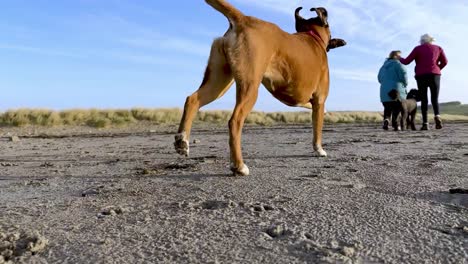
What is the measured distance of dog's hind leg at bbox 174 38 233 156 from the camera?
4148 millimetres

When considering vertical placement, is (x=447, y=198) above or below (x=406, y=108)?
below

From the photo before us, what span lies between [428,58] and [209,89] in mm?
8354

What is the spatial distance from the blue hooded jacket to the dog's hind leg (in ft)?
28.0

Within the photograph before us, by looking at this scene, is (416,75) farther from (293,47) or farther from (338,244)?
(338,244)

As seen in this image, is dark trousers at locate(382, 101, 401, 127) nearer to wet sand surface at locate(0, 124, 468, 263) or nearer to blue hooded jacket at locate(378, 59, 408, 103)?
blue hooded jacket at locate(378, 59, 408, 103)

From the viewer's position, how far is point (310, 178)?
3.67 m

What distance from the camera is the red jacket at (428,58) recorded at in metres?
11.1

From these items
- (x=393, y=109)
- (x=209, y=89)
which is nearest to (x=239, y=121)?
(x=209, y=89)

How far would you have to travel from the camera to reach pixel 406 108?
12172 mm

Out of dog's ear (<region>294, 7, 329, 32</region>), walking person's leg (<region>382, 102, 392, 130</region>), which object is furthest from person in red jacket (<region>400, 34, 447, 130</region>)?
dog's ear (<region>294, 7, 329, 32</region>)

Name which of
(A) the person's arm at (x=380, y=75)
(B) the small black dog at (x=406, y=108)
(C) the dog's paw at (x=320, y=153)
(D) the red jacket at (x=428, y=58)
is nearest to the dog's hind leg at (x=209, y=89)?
(C) the dog's paw at (x=320, y=153)

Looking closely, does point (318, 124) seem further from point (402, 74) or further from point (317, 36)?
point (402, 74)

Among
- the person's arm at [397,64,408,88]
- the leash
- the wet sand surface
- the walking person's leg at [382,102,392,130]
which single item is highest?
the person's arm at [397,64,408,88]

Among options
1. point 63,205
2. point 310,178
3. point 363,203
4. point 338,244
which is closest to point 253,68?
point 310,178
